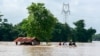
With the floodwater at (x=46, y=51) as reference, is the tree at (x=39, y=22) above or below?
above

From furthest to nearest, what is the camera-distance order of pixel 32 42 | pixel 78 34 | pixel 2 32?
pixel 78 34 < pixel 2 32 < pixel 32 42

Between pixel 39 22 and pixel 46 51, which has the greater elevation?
pixel 39 22

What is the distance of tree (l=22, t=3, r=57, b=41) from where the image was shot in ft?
385

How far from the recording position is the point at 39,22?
118438 mm

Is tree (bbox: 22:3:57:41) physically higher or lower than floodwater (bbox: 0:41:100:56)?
higher

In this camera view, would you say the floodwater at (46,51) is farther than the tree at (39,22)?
No

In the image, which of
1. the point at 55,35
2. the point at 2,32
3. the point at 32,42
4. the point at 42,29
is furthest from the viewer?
the point at 55,35

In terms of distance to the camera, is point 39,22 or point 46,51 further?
point 39,22

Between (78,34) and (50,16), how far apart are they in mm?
80692

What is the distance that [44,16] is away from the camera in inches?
4700

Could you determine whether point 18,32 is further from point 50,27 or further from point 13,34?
point 50,27

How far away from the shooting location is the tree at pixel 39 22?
117m

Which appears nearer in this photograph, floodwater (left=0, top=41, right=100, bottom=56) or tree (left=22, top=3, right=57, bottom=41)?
floodwater (left=0, top=41, right=100, bottom=56)

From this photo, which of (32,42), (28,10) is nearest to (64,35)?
(28,10)
